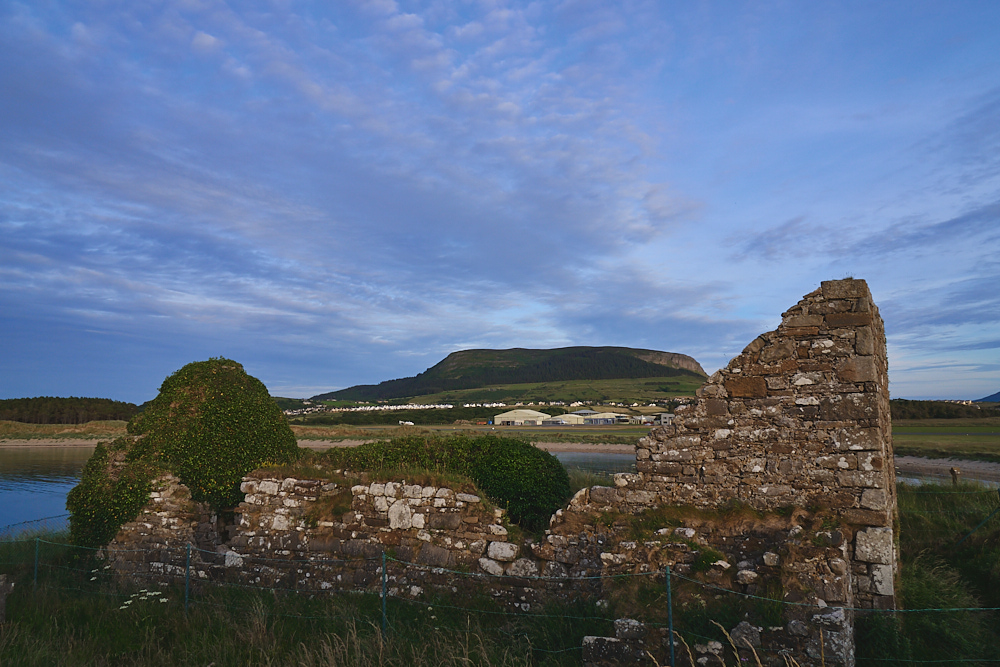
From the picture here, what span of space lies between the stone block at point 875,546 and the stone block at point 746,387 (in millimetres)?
1918

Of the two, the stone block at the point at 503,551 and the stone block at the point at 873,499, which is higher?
the stone block at the point at 873,499

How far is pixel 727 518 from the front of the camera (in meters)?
6.60

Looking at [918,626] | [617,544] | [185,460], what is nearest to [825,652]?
[918,626]

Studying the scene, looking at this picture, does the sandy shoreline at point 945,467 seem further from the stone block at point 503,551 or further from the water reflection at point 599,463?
the stone block at point 503,551

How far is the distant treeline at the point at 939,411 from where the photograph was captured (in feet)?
193

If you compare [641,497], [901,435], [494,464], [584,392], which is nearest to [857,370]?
[641,497]

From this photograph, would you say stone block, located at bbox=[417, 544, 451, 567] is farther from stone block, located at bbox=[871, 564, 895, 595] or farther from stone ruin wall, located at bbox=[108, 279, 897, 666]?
stone block, located at bbox=[871, 564, 895, 595]

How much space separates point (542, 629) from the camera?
21.5 feet

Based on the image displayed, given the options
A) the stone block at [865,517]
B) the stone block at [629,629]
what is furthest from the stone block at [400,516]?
the stone block at [865,517]

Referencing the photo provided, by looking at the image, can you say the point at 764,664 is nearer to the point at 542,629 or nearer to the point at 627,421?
the point at 542,629

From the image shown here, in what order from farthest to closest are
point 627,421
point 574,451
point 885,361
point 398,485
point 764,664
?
point 627,421
point 574,451
point 885,361
point 398,485
point 764,664

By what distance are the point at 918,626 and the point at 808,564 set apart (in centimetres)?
165

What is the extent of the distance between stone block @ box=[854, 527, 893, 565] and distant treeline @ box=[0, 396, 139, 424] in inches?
3304

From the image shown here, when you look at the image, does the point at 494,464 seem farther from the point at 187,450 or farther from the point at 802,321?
the point at 187,450
